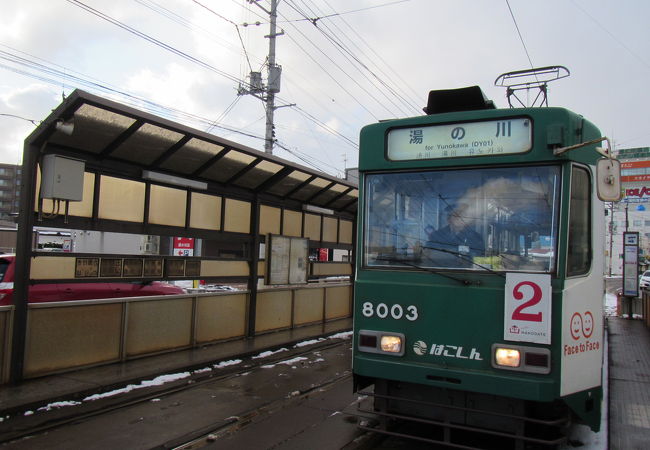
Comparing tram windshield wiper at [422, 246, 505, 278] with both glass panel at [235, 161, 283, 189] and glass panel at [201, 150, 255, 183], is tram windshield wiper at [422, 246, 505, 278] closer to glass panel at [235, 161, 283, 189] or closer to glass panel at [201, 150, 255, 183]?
glass panel at [201, 150, 255, 183]

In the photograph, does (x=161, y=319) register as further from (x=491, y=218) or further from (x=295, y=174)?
(x=491, y=218)

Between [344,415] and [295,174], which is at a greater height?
[295,174]

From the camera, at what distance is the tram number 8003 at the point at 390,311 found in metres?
4.32

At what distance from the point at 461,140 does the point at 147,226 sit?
5.63 m

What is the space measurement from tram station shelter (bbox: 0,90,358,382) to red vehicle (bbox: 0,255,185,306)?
1238mm

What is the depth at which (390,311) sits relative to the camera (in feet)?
14.5

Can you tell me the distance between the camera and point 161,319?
27.1 feet

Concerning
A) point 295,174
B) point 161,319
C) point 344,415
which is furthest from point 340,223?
point 344,415

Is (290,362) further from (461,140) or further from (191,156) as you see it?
(461,140)

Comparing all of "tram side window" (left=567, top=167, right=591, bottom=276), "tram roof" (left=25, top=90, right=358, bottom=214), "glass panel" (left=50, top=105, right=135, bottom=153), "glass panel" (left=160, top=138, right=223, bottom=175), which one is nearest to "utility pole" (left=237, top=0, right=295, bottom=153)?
"tram roof" (left=25, top=90, right=358, bottom=214)

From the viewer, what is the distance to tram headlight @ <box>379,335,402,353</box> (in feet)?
14.2

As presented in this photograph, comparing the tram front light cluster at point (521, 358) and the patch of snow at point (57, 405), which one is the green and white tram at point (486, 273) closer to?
the tram front light cluster at point (521, 358)

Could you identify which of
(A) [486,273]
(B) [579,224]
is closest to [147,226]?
(A) [486,273]

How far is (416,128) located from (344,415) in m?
3.44
